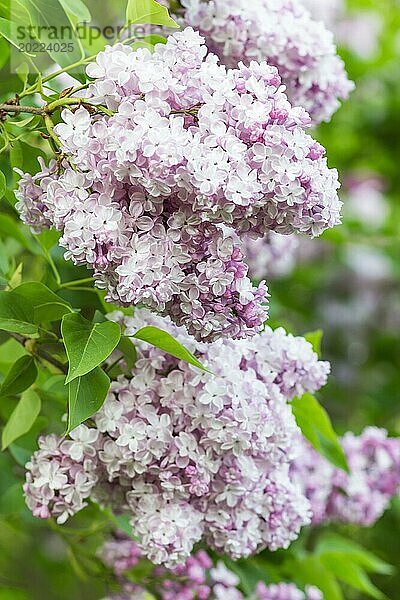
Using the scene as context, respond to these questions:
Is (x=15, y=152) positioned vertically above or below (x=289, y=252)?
above

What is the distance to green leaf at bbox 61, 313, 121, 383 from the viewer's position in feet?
2.04

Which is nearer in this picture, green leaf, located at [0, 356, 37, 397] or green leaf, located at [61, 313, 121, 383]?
green leaf, located at [61, 313, 121, 383]

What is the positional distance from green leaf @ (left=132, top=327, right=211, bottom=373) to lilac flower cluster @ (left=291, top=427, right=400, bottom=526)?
49 cm

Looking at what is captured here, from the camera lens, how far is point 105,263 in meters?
0.60

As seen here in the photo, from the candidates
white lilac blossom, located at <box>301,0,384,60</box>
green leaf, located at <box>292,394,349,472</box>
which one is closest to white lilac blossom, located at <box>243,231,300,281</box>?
green leaf, located at <box>292,394,349,472</box>

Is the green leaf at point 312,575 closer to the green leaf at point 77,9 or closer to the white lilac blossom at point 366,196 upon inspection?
the green leaf at point 77,9

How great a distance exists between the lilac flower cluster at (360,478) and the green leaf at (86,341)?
506mm

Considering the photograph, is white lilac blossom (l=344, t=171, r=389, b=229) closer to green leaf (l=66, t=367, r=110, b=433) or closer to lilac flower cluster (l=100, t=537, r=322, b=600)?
lilac flower cluster (l=100, t=537, r=322, b=600)

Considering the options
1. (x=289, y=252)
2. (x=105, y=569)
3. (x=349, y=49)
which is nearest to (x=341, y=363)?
(x=349, y=49)

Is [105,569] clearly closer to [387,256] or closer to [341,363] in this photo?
[387,256]

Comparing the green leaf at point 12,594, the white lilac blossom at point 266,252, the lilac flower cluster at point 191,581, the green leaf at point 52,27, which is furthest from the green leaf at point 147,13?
the green leaf at point 12,594

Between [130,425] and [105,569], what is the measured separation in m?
0.36

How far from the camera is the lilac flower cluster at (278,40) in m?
0.83

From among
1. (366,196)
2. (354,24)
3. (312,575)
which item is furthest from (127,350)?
(354,24)
